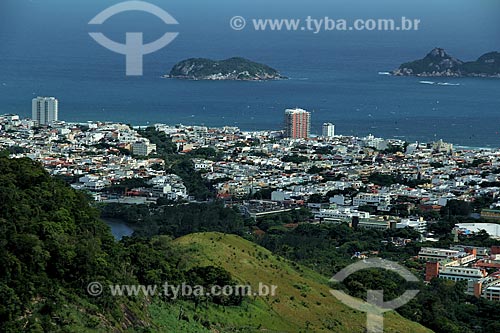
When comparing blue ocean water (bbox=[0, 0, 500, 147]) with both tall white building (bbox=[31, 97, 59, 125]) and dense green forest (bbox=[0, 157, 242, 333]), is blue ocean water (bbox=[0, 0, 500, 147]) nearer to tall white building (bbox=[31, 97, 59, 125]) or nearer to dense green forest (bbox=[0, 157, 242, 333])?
tall white building (bbox=[31, 97, 59, 125])

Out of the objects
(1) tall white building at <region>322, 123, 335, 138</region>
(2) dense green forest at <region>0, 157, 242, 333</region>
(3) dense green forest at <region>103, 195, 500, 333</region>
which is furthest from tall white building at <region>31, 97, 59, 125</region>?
(2) dense green forest at <region>0, 157, 242, 333</region>

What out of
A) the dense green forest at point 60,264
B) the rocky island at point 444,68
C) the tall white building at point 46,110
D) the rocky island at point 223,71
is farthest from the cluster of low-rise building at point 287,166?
the rocky island at point 444,68

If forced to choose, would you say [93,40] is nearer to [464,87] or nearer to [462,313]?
[464,87]

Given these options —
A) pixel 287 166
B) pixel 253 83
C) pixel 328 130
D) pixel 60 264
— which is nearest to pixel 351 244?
pixel 287 166

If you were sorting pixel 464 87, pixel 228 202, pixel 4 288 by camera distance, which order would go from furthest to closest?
pixel 464 87
pixel 228 202
pixel 4 288

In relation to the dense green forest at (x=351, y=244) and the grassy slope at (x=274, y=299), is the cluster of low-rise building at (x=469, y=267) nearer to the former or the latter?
the dense green forest at (x=351, y=244)

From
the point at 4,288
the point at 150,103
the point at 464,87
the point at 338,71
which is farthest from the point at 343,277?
the point at 338,71

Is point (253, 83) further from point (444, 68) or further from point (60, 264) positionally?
point (60, 264)
